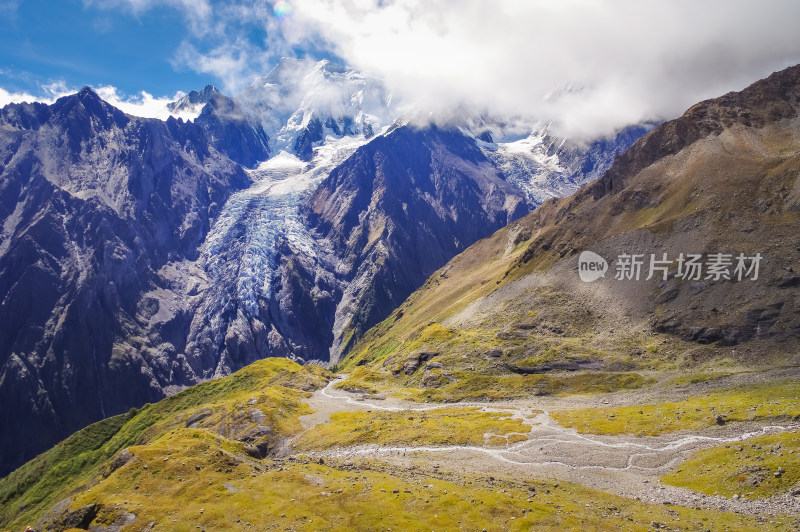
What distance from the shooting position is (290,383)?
174 m

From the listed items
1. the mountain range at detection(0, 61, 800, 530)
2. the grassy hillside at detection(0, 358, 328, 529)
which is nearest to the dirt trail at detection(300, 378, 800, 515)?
the mountain range at detection(0, 61, 800, 530)

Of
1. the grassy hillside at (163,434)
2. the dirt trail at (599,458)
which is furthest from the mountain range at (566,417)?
the grassy hillside at (163,434)

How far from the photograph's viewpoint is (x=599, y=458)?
226 feet

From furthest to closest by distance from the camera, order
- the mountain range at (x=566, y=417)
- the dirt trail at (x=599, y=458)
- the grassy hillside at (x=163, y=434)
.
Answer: the grassy hillside at (x=163, y=434)
the dirt trail at (x=599, y=458)
the mountain range at (x=566, y=417)

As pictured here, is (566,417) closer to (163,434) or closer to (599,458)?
(599,458)

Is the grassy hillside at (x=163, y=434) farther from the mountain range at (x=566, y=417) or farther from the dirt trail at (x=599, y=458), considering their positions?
the dirt trail at (x=599, y=458)

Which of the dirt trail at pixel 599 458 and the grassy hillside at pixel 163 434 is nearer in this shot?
the dirt trail at pixel 599 458

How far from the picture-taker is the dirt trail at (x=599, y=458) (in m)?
53.9

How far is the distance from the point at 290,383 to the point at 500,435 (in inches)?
4211

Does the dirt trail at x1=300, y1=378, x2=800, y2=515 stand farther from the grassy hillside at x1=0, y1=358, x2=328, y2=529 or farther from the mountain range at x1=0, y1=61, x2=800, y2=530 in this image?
the grassy hillside at x1=0, y1=358, x2=328, y2=529

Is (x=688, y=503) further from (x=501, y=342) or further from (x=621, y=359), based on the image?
(x=501, y=342)

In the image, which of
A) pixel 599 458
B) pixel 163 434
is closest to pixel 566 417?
pixel 599 458

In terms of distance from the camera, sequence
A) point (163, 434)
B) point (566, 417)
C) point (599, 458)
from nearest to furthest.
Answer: point (599, 458) < point (566, 417) < point (163, 434)

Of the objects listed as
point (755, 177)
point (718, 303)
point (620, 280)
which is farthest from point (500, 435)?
point (755, 177)
